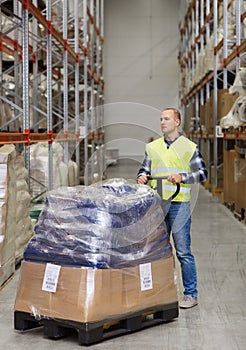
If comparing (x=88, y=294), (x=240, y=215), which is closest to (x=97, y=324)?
(x=88, y=294)

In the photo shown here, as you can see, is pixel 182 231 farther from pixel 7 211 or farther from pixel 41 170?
pixel 41 170

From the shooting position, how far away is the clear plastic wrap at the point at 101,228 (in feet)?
13.6

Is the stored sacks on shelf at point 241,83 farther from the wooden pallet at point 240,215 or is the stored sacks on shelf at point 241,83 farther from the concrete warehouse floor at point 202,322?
the concrete warehouse floor at point 202,322

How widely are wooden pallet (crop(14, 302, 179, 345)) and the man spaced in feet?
1.36

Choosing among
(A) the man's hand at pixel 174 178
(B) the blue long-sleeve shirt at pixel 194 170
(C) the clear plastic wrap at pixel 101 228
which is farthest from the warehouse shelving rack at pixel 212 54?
(C) the clear plastic wrap at pixel 101 228

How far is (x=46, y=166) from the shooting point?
9.90 metres

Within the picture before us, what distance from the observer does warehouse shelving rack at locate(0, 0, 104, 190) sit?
7.23m

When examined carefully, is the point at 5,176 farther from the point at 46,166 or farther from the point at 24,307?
the point at 46,166

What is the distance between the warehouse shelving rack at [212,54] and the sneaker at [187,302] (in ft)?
15.6

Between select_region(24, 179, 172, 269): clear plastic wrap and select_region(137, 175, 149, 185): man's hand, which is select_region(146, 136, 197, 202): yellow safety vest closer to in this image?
select_region(137, 175, 149, 185): man's hand

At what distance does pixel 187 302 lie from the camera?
194 inches

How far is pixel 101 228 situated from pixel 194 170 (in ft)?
3.52

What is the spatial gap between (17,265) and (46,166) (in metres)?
3.47

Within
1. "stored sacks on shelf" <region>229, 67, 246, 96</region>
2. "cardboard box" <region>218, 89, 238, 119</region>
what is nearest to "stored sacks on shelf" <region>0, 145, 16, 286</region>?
"stored sacks on shelf" <region>229, 67, 246, 96</region>
